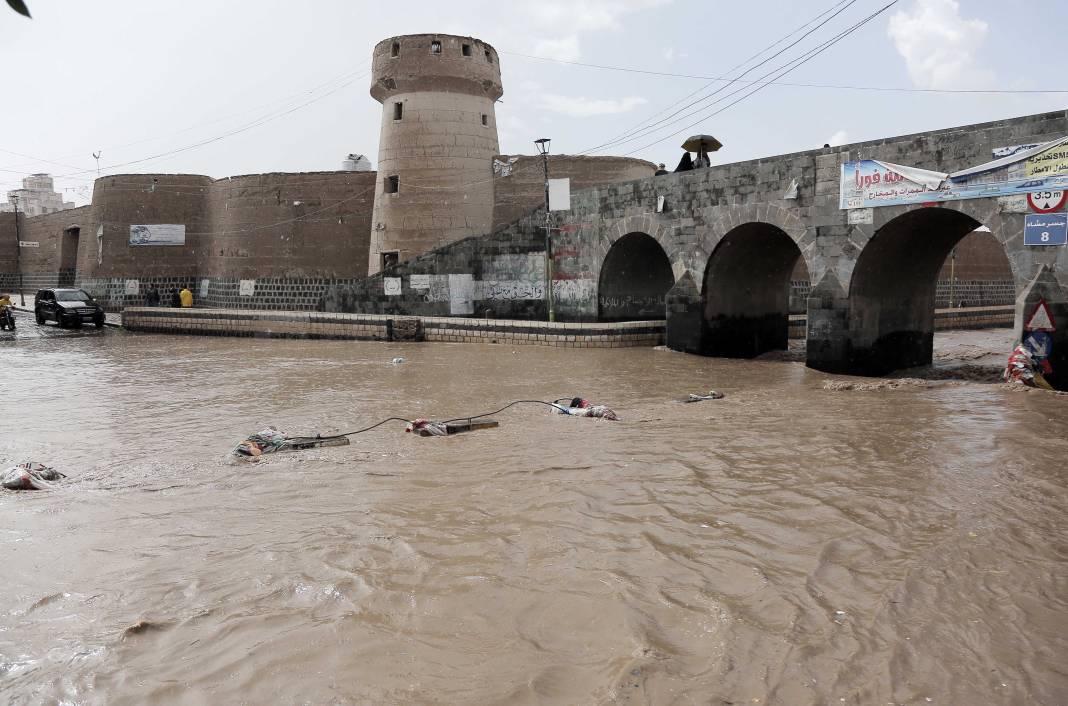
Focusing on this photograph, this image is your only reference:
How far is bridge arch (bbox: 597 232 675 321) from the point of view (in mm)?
20234

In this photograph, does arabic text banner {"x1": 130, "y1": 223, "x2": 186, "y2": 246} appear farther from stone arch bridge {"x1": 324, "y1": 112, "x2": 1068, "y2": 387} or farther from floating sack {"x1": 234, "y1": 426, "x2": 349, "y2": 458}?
floating sack {"x1": 234, "y1": 426, "x2": 349, "y2": 458}

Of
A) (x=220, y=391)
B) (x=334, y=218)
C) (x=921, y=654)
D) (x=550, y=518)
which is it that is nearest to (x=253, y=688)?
(x=550, y=518)

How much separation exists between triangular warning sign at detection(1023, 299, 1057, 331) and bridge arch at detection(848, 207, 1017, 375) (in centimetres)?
238

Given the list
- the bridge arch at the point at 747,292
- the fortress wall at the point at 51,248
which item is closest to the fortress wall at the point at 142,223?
the fortress wall at the point at 51,248

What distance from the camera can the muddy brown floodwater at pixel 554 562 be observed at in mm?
3480

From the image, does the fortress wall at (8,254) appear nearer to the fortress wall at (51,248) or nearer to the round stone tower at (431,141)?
the fortress wall at (51,248)

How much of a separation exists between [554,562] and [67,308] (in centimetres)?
2525

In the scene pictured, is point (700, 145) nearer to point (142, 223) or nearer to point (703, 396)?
point (703, 396)

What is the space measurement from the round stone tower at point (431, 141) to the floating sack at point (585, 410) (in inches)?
621

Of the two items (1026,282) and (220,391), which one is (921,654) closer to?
(1026,282)

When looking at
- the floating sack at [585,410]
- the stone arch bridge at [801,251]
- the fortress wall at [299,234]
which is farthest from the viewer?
the fortress wall at [299,234]

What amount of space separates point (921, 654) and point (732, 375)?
10738 mm

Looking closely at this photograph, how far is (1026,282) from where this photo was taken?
1129 cm

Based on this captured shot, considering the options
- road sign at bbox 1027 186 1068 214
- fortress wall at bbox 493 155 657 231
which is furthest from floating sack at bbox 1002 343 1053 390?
fortress wall at bbox 493 155 657 231
